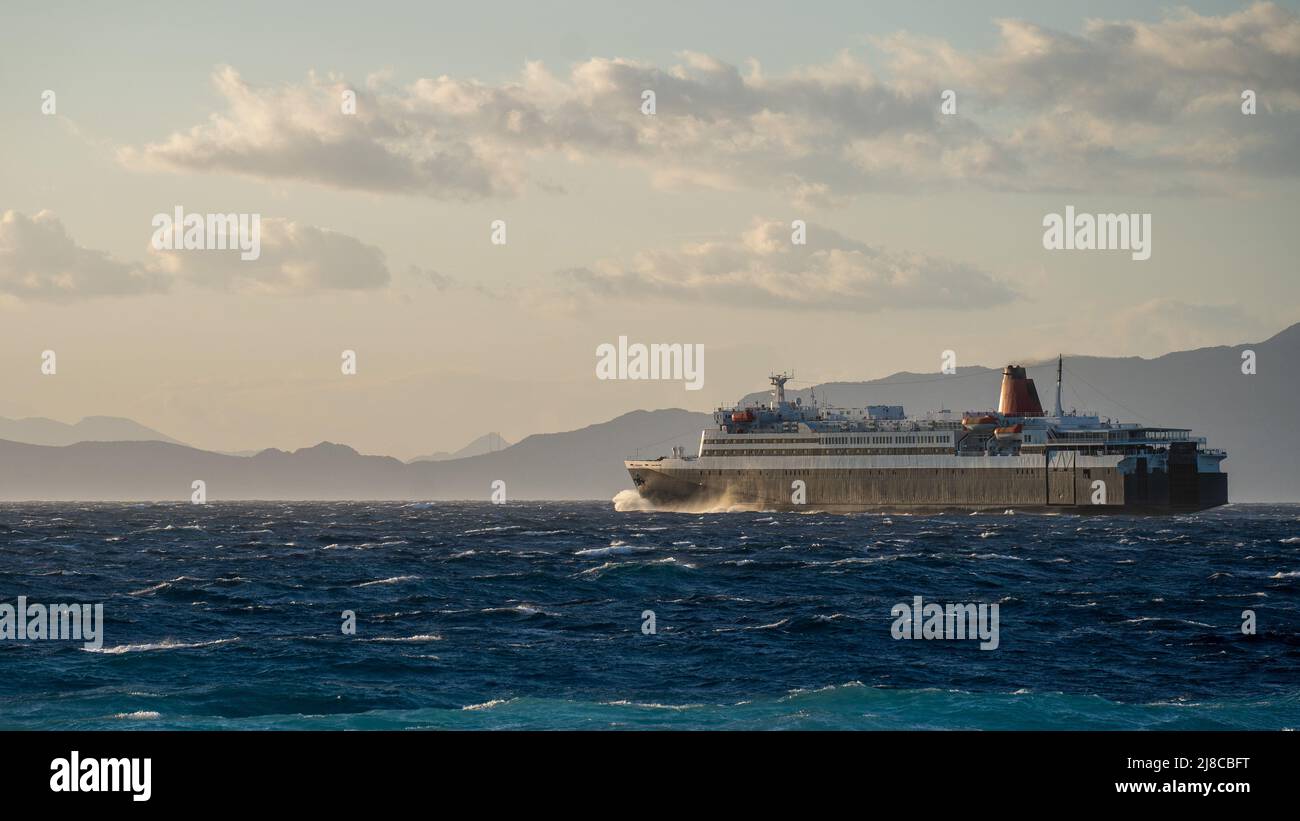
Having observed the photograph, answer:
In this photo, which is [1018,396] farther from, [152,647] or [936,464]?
[152,647]

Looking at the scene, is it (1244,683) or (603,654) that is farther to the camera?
(603,654)

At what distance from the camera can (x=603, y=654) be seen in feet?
114

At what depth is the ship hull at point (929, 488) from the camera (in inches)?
5669

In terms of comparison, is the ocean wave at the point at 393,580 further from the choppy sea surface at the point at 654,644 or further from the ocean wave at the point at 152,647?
the ocean wave at the point at 152,647

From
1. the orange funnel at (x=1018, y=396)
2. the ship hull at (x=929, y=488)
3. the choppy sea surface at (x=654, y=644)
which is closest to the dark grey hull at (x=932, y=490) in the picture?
the ship hull at (x=929, y=488)

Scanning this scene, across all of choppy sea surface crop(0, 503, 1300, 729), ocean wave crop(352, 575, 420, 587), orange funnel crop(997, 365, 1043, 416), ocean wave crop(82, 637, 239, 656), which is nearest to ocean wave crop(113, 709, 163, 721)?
choppy sea surface crop(0, 503, 1300, 729)

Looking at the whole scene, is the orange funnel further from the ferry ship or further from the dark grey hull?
the dark grey hull

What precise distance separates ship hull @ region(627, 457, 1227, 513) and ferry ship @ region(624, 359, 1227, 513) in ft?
0.39

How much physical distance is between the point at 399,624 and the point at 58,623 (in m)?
10.1

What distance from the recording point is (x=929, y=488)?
156 m

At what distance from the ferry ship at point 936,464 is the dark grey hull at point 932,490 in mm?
119

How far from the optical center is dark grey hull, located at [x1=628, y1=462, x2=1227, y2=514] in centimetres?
14400
